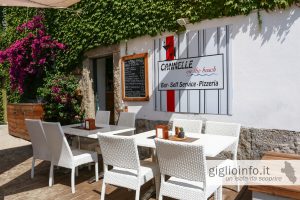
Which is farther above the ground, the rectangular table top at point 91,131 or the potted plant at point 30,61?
the potted plant at point 30,61

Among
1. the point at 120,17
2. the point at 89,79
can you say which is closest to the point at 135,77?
the point at 120,17

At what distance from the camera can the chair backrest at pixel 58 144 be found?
3811 mm

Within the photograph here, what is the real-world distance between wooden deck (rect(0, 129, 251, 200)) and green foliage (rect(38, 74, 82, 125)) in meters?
1.50

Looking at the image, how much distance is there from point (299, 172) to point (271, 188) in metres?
0.46

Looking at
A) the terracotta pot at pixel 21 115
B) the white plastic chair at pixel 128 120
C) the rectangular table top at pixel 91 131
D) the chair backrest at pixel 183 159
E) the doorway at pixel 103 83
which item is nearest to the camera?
the chair backrest at pixel 183 159

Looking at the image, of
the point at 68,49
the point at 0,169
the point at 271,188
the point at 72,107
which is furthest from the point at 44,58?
the point at 271,188

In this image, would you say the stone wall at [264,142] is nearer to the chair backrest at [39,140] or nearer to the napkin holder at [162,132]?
the napkin holder at [162,132]

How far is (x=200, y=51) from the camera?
4.68 m

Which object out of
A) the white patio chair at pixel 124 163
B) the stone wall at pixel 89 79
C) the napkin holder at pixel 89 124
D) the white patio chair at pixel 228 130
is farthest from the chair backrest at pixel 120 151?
the stone wall at pixel 89 79

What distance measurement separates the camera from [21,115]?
7703 mm

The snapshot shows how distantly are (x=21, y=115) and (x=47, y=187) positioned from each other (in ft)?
13.8

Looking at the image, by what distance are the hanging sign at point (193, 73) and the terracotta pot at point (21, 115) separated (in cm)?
352

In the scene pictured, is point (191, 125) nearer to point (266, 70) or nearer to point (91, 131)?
point (266, 70)

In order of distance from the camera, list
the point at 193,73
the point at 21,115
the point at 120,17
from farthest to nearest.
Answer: the point at 21,115 → the point at 120,17 → the point at 193,73
